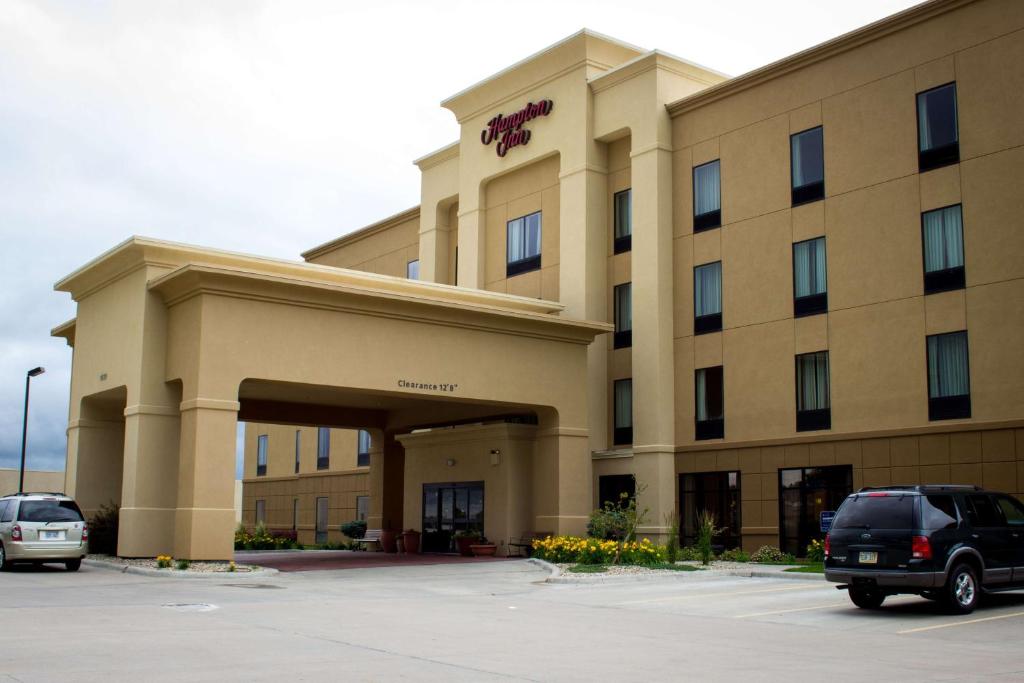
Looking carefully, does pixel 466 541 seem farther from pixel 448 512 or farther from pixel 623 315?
pixel 623 315

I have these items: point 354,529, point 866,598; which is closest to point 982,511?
point 866,598

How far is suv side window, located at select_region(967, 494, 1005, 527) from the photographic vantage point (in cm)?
1748

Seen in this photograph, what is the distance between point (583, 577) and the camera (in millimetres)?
24797

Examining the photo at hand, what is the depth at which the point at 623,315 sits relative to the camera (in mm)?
37344

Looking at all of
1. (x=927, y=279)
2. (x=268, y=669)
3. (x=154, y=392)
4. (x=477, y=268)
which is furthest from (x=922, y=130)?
(x=268, y=669)

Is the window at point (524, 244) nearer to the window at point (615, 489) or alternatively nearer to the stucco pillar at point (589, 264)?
the stucco pillar at point (589, 264)

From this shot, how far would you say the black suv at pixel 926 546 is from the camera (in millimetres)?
16484

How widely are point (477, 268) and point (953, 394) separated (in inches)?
767

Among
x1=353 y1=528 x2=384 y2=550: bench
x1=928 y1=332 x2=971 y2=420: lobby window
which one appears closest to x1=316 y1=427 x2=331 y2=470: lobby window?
x1=353 y1=528 x2=384 y2=550: bench

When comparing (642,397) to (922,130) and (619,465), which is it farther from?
(922,130)

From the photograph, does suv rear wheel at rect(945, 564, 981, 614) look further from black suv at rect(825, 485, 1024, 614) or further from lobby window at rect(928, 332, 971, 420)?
lobby window at rect(928, 332, 971, 420)

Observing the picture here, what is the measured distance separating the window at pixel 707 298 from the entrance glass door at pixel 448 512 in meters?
8.77

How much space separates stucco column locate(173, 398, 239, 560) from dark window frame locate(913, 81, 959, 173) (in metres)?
19.0

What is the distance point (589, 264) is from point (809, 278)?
27.2 feet
